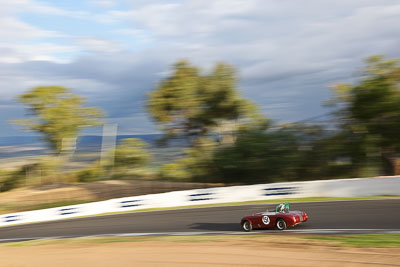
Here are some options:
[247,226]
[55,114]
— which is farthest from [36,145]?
[247,226]

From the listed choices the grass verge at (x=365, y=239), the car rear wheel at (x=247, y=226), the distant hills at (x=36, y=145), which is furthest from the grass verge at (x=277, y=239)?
the distant hills at (x=36, y=145)

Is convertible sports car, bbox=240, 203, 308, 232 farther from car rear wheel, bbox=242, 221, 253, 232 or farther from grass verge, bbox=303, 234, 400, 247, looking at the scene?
grass verge, bbox=303, 234, 400, 247

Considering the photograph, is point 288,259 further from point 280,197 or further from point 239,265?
point 280,197

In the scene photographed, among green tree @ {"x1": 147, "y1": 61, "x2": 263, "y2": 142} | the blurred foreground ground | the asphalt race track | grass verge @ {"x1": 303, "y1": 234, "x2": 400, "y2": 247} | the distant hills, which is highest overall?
green tree @ {"x1": 147, "y1": 61, "x2": 263, "y2": 142}

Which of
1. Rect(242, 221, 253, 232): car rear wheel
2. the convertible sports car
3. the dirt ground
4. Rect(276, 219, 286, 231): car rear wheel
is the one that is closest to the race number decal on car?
the convertible sports car

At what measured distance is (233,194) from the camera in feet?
64.3

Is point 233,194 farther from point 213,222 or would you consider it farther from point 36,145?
point 36,145

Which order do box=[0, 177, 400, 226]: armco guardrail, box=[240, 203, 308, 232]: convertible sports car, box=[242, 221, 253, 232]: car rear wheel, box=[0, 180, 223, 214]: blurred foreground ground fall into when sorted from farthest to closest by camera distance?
1. box=[0, 180, 223, 214]: blurred foreground ground
2. box=[0, 177, 400, 226]: armco guardrail
3. box=[242, 221, 253, 232]: car rear wheel
4. box=[240, 203, 308, 232]: convertible sports car

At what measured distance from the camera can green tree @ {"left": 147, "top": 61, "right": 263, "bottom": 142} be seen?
113 ft

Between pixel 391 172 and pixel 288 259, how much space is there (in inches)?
776

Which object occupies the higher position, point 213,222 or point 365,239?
point 365,239

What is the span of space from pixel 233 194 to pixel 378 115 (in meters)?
12.4

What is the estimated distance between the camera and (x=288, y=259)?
28.8 feet

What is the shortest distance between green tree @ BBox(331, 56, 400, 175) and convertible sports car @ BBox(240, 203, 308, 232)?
53.7 ft
